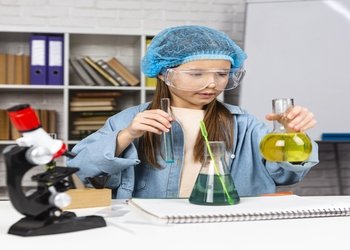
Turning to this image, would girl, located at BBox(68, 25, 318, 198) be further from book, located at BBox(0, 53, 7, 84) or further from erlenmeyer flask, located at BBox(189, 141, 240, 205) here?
book, located at BBox(0, 53, 7, 84)

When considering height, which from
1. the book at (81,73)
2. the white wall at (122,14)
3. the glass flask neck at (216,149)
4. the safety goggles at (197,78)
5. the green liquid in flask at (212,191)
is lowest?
the green liquid in flask at (212,191)

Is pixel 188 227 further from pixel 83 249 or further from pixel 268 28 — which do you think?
pixel 268 28

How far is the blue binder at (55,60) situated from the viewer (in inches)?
129

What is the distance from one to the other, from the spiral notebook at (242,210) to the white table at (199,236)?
0.07ft

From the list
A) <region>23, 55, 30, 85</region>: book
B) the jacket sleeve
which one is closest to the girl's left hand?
the jacket sleeve

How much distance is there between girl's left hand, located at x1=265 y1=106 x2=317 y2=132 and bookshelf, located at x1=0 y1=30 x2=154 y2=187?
7.15ft

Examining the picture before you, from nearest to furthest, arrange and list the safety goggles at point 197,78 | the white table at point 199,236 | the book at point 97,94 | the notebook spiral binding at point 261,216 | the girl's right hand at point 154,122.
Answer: the white table at point 199,236, the notebook spiral binding at point 261,216, the girl's right hand at point 154,122, the safety goggles at point 197,78, the book at point 97,94

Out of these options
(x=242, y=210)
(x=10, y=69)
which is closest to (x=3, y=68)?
(x=10, y=69)

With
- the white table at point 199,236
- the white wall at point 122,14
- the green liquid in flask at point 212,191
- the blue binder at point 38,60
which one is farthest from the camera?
the white wall at point 122,14

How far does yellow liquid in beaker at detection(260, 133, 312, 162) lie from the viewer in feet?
3.87

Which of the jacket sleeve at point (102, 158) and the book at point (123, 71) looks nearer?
the jacket sleeve at point (102, 158)

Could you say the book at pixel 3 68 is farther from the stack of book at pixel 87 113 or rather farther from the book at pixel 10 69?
the stack of book at pixel 87 113

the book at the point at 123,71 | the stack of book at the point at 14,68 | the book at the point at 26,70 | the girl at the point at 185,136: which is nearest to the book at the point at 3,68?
the stack of book at the point at 14,68

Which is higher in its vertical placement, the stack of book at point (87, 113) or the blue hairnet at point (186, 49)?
the blue hairnet at point (186, 49)
